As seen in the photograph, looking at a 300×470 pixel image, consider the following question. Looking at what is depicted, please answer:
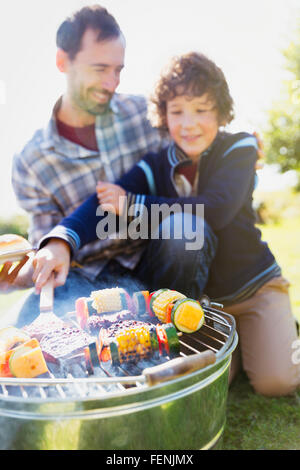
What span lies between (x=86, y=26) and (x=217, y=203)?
1.16 meters

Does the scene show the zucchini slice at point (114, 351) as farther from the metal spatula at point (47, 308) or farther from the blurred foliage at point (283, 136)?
the blurred foliage at point (283, 136)

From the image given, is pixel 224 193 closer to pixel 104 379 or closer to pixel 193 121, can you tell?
pixel 193 121

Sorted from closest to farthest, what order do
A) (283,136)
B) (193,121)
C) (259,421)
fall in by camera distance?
(259,421) → (193,121) → (283,136)

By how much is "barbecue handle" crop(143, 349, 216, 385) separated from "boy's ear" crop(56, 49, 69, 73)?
6.09ft

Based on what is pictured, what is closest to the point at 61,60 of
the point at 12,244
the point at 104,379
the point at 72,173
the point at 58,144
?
the point at 58,144

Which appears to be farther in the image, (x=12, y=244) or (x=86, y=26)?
(x=86, y=26)

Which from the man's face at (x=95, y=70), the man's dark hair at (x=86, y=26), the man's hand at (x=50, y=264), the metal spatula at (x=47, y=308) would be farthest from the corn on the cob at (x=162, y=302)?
the man's dark hair at (x=86, y=26)

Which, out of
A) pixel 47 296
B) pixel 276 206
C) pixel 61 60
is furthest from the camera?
pixel 276 206

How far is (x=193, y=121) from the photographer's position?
2018 millimetres

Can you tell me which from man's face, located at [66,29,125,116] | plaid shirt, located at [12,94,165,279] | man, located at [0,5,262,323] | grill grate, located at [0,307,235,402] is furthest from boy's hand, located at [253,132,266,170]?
grill grate, located at [0,307,235,402]

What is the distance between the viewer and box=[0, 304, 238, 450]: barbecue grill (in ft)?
3.19

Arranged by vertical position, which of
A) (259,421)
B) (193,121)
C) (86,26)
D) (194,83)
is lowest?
(259,421)
